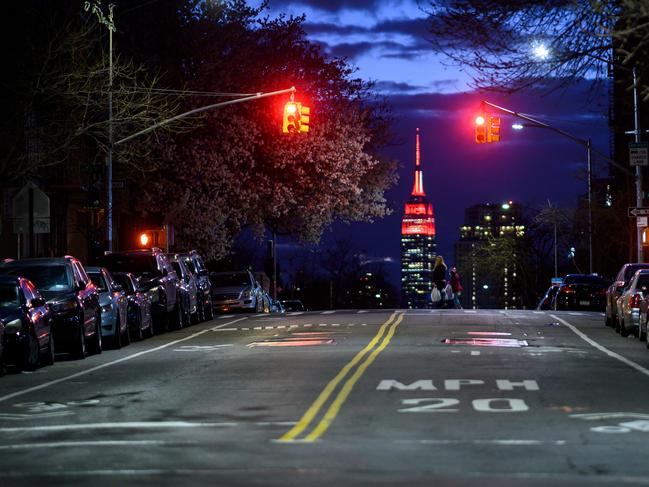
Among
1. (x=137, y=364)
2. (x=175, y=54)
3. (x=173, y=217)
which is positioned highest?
(x=175, y=54)

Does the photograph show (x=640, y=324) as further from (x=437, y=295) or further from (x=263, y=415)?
(x=437, y=295)

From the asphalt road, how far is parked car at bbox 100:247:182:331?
736cm

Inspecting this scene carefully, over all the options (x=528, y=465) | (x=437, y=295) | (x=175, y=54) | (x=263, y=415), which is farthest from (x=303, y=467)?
(x=175, y=54)

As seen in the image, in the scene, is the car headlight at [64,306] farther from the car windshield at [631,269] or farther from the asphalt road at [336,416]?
the car windshield at [631,269]

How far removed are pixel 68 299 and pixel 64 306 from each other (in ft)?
0.65

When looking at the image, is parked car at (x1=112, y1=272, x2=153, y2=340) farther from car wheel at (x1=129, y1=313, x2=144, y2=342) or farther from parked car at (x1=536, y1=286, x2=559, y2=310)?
parked car at (x1=536, y1=286, x2=559, y2=310)

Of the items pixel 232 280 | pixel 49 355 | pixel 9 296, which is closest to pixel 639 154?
pixel 232 280

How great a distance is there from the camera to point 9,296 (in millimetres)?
22609

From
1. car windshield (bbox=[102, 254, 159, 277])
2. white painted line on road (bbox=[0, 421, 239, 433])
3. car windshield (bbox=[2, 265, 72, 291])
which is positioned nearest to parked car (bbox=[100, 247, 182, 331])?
car windshield (bbox=[102, 254, 159, 277])

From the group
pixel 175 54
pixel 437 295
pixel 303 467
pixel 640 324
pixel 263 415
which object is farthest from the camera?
pixel 175 54

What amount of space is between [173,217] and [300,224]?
6958 millimetres

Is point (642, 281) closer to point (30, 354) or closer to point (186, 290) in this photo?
point (186, 290)

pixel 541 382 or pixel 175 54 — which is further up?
pixel 175 54

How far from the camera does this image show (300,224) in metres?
59.9
